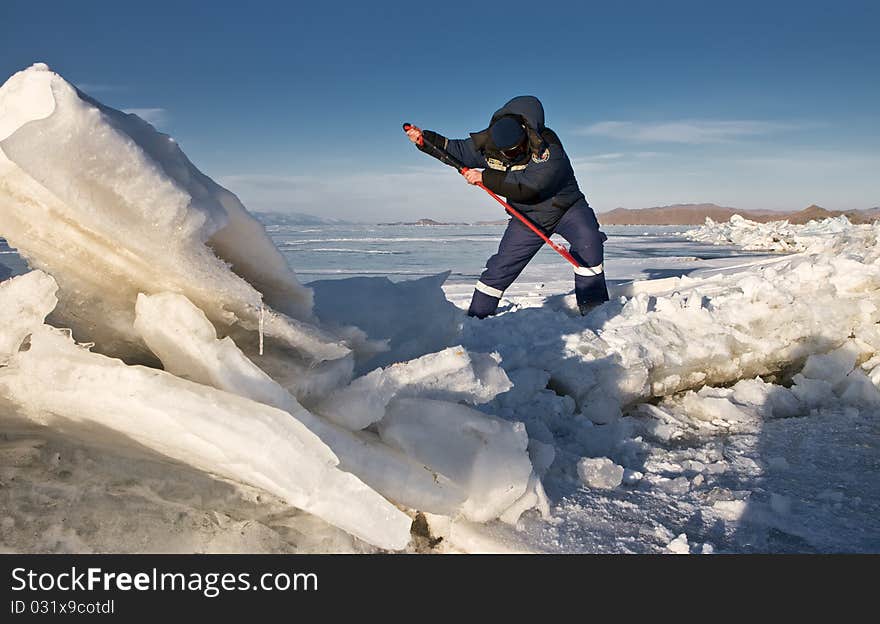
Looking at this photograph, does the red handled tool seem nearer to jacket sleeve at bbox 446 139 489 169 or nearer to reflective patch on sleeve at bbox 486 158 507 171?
jacket sleeve at bbox 446 139 489 169

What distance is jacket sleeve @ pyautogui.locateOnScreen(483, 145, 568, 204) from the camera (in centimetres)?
423

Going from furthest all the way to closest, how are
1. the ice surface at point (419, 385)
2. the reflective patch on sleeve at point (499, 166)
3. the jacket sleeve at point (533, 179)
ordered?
the reflective patch on sleeve at point (499, 166)
the jacket sleeve at point (533, 179)
the ice surface at point (419, 385)

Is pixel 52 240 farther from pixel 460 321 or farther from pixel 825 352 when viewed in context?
pixel 825 352

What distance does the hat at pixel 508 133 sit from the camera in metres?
4.12

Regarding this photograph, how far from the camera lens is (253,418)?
3.82ft

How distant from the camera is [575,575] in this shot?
1311 mm

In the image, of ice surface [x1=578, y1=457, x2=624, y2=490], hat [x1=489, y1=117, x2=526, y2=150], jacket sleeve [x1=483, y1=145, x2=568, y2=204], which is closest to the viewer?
ice surface [x1=578, y1=457, x2=624, y2=490]

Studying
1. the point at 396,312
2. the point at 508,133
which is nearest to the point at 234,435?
the point at 396,312

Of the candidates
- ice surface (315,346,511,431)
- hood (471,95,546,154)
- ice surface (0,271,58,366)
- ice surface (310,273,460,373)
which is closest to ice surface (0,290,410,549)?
ice surface (0,271,58,366)

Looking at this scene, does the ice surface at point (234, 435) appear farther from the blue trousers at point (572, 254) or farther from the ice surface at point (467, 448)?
the blue trousers at point (572, 254)

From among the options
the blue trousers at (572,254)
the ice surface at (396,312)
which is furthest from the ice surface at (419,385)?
the blue trousers at (572,254)

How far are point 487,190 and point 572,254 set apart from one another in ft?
2.65

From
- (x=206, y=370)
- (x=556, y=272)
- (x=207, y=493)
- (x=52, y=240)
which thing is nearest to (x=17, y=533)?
(x=207, y=493)

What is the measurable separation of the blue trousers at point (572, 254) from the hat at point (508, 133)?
0.73 m
